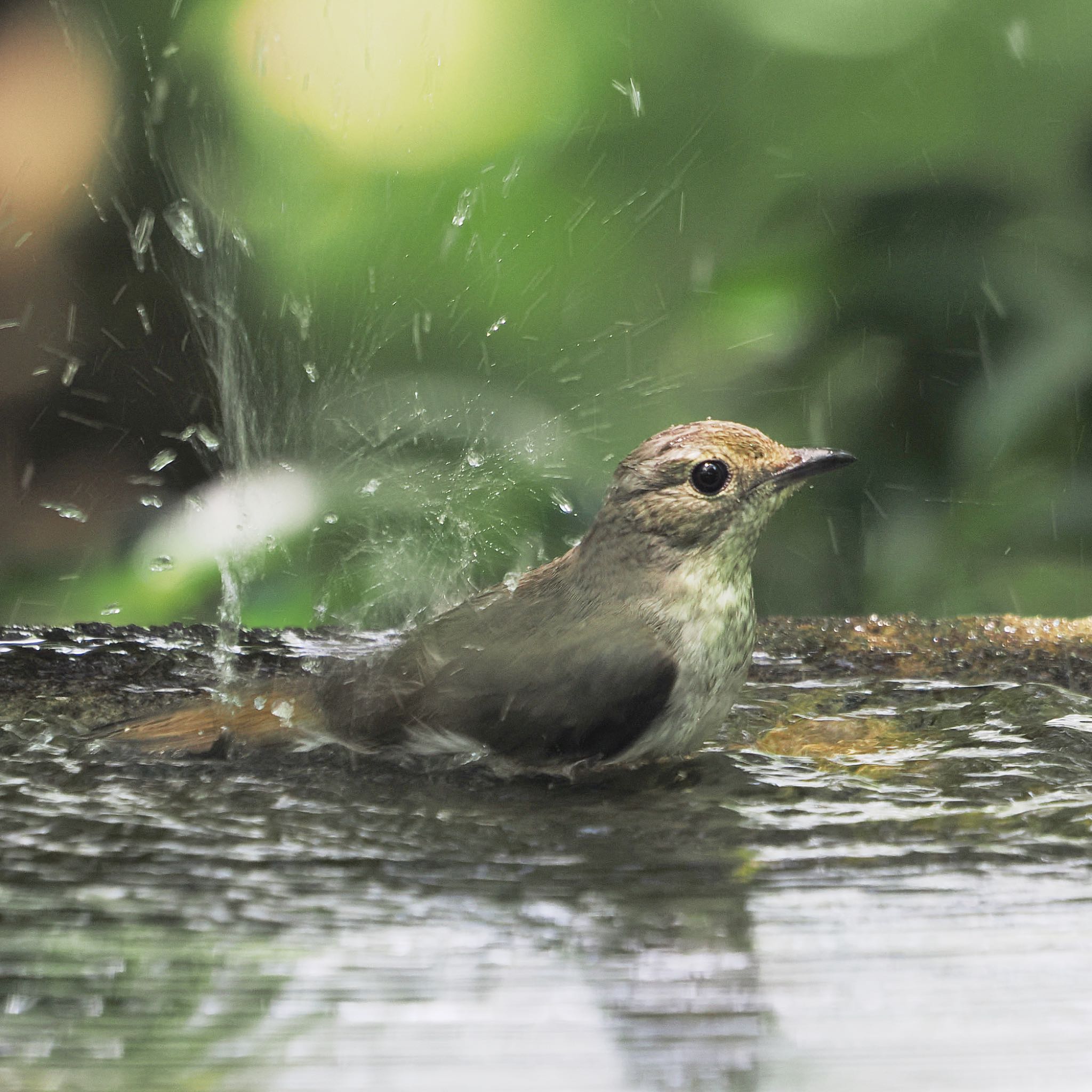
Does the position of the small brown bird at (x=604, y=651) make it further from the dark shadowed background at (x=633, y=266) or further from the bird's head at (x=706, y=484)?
the dark shadowed background at (x=633, y=266)

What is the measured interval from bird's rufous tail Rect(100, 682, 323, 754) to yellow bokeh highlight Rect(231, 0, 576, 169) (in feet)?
8.48

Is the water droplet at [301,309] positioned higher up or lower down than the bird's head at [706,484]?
higher up

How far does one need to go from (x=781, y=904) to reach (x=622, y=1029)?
42 cm

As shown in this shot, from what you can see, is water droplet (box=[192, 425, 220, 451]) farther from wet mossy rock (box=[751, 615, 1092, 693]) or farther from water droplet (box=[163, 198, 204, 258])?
wet mossy rock (box=[751, 615, 1092, 693])

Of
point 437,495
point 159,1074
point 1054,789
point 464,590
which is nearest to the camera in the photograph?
point 159,1074

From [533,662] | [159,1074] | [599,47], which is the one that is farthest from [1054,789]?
[599,47]

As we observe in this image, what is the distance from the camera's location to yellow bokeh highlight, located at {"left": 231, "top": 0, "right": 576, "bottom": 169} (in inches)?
195

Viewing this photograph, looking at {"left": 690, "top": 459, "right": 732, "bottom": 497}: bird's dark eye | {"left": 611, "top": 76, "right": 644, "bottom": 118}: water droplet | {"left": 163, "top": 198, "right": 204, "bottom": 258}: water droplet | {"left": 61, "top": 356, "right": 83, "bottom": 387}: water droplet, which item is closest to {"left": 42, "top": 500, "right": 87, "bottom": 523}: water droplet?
{"left": 61, "top": 356, "right": 83, "bottom": 387}: water droplet

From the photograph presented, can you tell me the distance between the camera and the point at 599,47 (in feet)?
16.7

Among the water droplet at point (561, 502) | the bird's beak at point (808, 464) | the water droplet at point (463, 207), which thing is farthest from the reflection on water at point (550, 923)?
the water droplet at point (463, 207)

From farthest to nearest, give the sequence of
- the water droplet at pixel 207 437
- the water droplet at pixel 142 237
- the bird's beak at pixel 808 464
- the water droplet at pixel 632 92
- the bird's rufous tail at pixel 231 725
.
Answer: the water droplet at pixel 207 437 < the water droplet at pixel 142 237 < the water droplet at pixel 632 92 < the bird's beak at pixel 808 464 < the bird's rufous tail at pixel 231 725

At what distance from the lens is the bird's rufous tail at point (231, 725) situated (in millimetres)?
2629

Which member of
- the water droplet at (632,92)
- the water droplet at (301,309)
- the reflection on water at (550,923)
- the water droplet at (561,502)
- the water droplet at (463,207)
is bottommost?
the reflection on water at (550,923)

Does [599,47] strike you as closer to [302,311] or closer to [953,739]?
[302,311]
